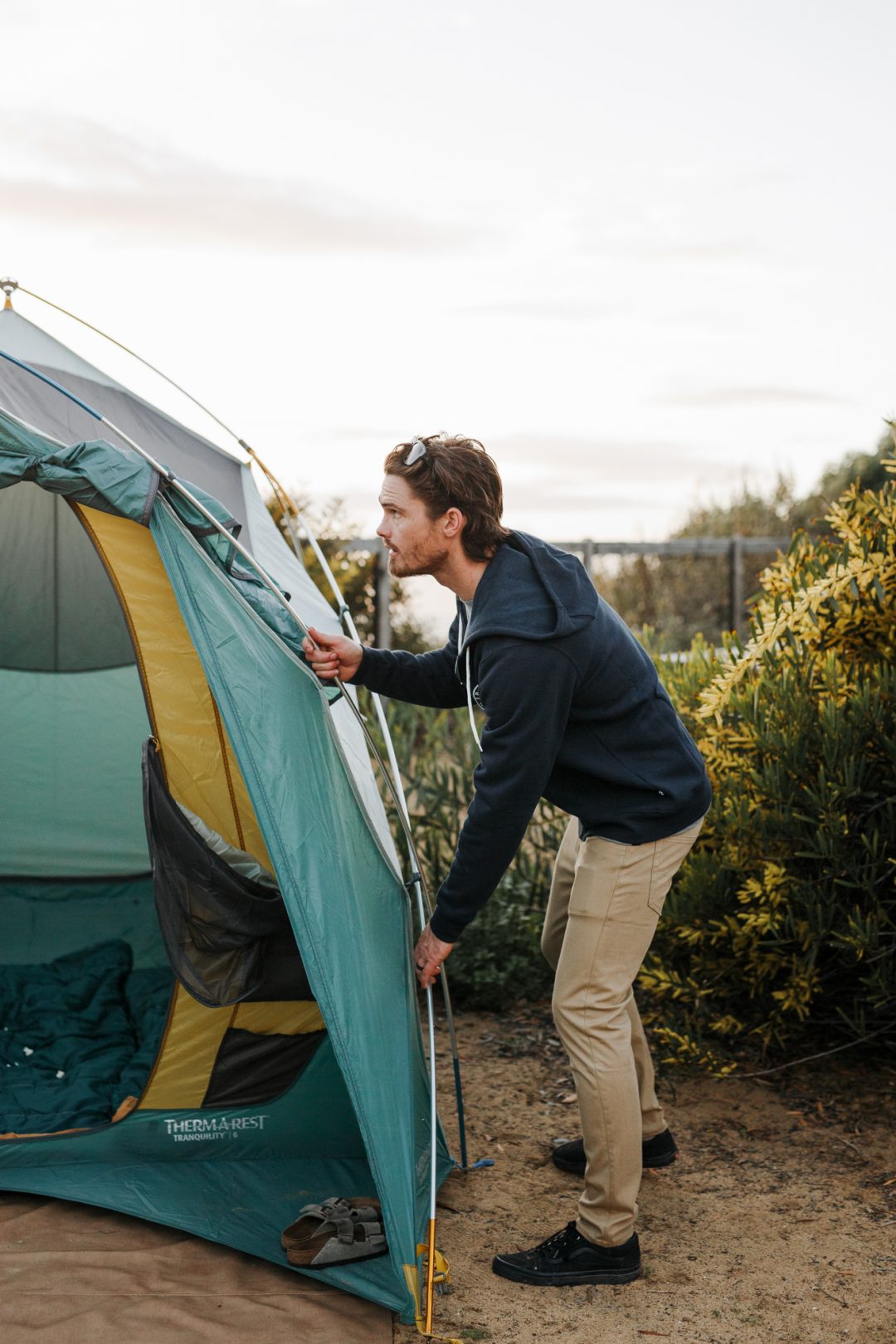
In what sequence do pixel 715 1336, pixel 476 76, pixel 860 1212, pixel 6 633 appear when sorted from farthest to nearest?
1. pixel 476 76
2. pixel 6 633
3. pixel 860 1212
4. pixel 715 1336

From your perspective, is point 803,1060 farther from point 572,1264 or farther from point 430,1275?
point 430,1275

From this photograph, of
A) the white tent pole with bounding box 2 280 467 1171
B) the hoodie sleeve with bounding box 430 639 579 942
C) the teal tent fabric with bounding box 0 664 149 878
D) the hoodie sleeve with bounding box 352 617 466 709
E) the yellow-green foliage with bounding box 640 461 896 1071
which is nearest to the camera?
the hoodie sleeve with bounding box 430 639 579 942

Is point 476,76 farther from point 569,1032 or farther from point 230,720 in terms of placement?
point 569,1032

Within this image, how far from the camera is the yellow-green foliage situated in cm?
315

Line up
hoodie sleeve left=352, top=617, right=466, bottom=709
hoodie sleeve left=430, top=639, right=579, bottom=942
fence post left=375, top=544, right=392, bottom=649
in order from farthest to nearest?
1. fence post left=375, top=544, right=392, bottom=649
2. hoodie sleeve left=352, top=617, right=466, bottom=709
3. hoodie sleeve left=430, top=639, right=579, bottom=942

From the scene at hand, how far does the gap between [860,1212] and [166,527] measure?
2.25 metres

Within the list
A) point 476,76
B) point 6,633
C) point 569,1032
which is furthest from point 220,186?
point 569,1032

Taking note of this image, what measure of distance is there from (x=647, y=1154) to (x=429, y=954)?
40.4 inches

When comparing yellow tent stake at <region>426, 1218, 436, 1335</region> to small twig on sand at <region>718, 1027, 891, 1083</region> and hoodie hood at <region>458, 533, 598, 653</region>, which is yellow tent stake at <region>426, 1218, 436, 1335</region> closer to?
hoodie hood at <region>458, 533, 598, 653</region>

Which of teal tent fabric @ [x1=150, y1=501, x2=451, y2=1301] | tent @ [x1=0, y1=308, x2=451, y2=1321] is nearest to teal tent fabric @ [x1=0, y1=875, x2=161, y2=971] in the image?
tent @ [x1=0, y1=308, x2=451, y2=1321]

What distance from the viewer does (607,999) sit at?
2.39 m

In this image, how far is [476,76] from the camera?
4941mm

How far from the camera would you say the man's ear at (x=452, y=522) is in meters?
2.32

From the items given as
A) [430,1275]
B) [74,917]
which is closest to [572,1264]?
[430,1275]
